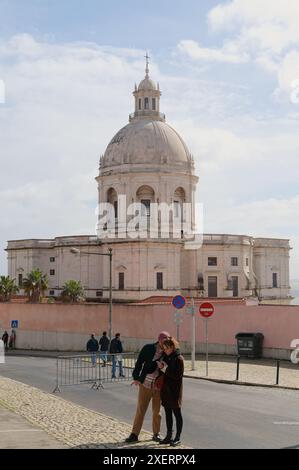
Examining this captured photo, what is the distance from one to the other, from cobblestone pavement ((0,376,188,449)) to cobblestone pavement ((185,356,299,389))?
20.7 feet

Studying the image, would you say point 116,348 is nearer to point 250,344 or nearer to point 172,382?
point 250,344

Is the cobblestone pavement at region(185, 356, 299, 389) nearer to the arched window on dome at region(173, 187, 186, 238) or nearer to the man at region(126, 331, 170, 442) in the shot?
the man at region(126, 331, 170, 442)

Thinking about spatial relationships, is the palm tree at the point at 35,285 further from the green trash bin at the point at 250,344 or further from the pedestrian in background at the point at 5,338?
the green trash bin at the point at 250,344

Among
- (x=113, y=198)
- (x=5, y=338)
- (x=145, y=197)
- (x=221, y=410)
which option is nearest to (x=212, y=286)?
(x=145, y=197)

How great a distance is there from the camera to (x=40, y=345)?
124 ft

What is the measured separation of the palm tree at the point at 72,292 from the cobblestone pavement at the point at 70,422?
136ft

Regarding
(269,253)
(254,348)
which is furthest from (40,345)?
(269,253)

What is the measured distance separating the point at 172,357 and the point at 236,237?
54195 mm

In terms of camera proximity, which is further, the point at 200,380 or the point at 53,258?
the point at 53,258

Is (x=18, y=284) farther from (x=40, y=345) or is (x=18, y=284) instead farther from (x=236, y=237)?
(x=40, y=345)

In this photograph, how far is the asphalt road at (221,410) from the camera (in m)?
11.7

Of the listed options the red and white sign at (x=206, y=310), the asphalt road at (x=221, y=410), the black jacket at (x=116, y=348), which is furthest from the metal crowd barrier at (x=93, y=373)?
the red and white sign at (x=206, y=310)

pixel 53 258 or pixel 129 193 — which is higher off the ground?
pixel 129 193
